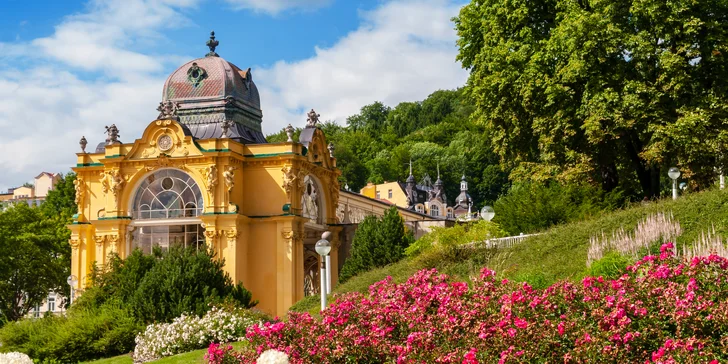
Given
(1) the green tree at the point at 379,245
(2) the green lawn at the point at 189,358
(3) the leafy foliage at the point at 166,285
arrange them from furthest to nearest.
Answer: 1. (1) the green tree at the point at 379,245
2. (3) the leafy foliage at the point at 166,285
3. (2) the green lawn at the point at 189,358

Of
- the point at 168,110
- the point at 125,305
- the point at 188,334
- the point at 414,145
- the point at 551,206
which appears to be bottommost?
the point at 188,334

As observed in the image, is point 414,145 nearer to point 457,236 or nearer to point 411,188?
point 411,188

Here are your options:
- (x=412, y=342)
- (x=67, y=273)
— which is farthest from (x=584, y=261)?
(x=67, y=273)

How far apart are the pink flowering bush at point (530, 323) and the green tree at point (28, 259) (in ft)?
127

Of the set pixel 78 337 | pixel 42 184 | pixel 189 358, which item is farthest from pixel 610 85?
pixel 42 184

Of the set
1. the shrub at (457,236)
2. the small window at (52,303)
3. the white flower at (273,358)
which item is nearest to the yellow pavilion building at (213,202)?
the shrub at (457,236)

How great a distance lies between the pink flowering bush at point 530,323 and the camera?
43.7 feet

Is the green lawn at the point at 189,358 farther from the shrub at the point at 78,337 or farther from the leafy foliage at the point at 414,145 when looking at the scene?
the leafy foliage at the point at 414,145

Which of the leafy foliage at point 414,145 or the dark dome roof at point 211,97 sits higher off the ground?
the leafy foliage at point 414,145

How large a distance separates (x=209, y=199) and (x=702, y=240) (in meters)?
21.6

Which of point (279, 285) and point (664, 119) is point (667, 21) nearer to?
point (664, 119)

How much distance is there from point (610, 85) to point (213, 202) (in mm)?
15944

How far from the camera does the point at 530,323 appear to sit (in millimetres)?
14008

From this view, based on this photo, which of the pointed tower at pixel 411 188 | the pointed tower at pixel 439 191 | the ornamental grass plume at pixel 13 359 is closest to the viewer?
the ornamental grass plume at pixel 13 359
